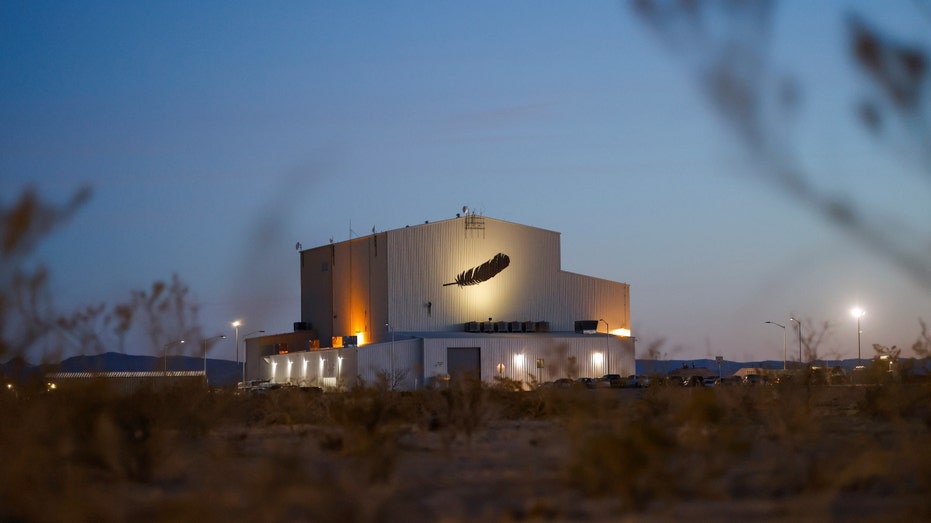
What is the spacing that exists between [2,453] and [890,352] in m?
20.1

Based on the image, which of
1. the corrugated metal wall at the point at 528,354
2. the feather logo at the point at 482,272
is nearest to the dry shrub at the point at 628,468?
the corrugated metal wall at the point at 528,354

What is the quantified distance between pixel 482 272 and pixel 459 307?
2.52 metres

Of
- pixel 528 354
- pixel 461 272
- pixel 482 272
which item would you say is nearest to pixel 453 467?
pixel 528 354

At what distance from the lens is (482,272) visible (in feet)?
210

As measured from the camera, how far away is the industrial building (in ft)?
199

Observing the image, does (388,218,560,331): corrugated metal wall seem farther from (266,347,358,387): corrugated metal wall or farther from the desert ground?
the desert ground

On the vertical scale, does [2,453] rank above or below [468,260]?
below

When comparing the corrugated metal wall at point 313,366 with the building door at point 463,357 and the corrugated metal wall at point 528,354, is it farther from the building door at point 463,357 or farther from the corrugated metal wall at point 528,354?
the building door at point 463,357

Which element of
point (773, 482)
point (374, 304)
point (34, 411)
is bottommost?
point (773, 482)

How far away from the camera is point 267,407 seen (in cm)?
2427

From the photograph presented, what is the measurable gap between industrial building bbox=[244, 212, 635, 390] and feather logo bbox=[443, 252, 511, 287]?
0.06 metres

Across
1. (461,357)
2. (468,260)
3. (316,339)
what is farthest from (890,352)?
(316,339)

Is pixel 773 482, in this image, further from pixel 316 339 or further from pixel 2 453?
pixel 316 339

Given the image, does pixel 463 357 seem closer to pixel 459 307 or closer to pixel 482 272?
pixel 459 307
